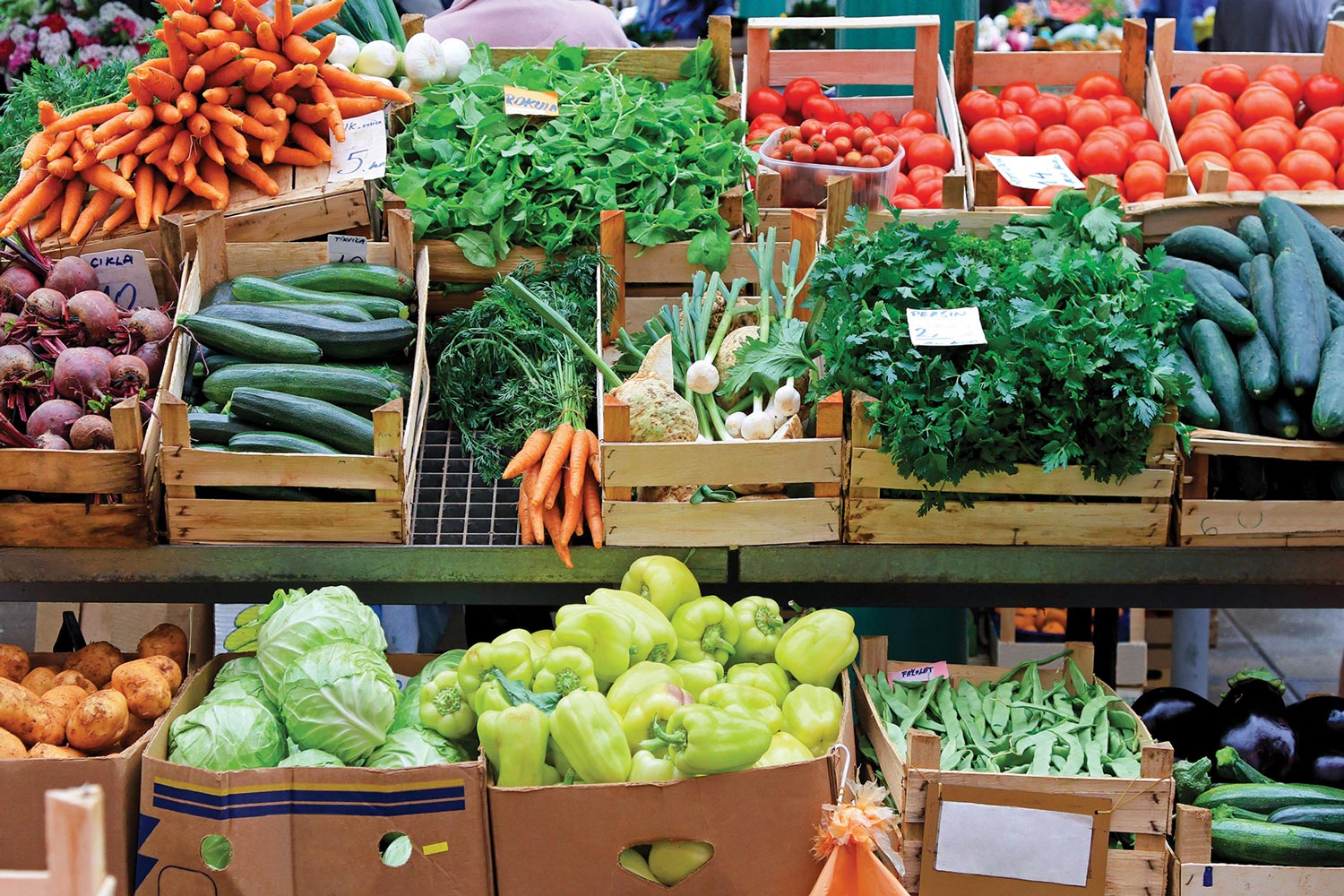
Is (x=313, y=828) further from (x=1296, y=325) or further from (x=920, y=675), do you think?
(x=1296, y=325)

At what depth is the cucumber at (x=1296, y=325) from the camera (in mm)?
2668

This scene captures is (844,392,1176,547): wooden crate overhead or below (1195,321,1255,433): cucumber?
below

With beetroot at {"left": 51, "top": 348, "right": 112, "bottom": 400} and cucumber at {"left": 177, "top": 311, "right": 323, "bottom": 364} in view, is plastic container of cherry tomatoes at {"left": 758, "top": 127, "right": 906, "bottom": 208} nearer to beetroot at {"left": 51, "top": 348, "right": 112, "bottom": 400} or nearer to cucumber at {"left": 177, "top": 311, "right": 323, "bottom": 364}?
cucumber at {"left": 177, "top": 311, "right": 323, "bottom": 364}

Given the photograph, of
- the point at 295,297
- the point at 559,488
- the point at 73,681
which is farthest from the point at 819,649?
the point at 295,297

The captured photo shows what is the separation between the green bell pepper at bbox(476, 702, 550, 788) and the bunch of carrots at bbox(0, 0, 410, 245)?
1.91 metres

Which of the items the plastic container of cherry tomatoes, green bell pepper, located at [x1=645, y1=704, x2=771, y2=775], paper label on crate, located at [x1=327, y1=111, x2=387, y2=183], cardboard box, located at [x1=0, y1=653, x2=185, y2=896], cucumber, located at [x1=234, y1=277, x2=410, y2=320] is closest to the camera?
green bell pepper, located at [x1=645, y1=704, x2=771, y2=775]

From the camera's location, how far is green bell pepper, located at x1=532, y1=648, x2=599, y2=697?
2242mm

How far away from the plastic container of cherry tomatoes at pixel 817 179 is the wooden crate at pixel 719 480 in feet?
3.94

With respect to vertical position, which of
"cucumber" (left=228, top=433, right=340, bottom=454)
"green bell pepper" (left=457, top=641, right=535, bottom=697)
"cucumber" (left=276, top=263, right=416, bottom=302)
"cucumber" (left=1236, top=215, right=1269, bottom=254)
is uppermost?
"cucumber" (left=1236, top=215, right=1269, bottom=254)

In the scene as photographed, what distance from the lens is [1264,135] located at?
395 cm

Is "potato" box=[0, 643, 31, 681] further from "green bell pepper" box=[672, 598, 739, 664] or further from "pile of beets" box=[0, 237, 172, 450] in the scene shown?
"green bell pepper" box=[672, 598, 739, 664]

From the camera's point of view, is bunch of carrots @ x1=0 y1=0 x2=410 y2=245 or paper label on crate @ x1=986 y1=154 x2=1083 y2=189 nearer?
bunch of carrots @ x1=0 y1=0 x2=410 y2=245

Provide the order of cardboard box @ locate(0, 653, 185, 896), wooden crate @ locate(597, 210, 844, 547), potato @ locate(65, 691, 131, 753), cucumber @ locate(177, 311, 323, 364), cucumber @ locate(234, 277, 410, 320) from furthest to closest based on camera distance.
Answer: cucumber @ locate(234, 277, 410, 320) → cucumber @ locate(177, 311, 323, 364) → wooden crate @ locate(597, 210, 844, 547) → potato @ locate(65, 691, 131, 753) → cardboard box @ locate(0, 653, 185, 896)

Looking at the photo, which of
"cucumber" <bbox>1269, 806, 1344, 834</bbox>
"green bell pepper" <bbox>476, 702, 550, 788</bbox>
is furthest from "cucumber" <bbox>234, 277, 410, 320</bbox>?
"cucumber" <bbox>1269, 806, 1344, 834</bbox>
